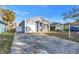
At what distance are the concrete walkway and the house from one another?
0.19 ft

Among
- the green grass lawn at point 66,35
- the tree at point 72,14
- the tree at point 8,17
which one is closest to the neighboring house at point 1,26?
the tree at point 8,17

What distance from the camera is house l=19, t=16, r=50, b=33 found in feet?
9.81

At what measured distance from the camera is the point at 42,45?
2.98 meters

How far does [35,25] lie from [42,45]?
0.20 metres

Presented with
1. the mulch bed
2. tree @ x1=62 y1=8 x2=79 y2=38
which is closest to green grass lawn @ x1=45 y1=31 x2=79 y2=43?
the mulch bed

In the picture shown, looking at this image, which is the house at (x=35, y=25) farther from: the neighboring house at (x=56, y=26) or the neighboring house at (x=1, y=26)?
the neighboring house at (x=1, y=26)

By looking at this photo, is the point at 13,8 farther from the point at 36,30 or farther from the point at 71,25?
the point at 71,25

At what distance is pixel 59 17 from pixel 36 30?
25 cm

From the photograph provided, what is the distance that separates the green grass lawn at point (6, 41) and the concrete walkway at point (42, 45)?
1.5 inches

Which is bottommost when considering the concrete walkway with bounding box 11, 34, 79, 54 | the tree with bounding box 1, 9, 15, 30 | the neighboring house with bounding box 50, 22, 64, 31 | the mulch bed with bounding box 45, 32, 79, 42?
the concrete walkway with bounding box 11, 34, 79, 54

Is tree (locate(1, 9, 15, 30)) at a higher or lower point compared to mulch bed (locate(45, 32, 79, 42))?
higher

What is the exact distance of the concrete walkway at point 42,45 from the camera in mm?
2969

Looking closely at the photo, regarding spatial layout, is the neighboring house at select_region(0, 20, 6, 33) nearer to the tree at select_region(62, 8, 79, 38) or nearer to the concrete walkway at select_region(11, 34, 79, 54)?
the concrete walkway at select_region(11, 34, 79, 54)

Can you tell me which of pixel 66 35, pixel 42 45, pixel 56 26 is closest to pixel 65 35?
pixel 66 35
